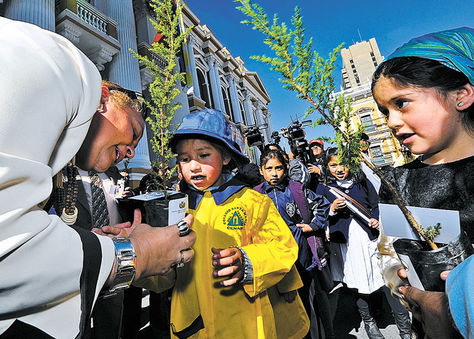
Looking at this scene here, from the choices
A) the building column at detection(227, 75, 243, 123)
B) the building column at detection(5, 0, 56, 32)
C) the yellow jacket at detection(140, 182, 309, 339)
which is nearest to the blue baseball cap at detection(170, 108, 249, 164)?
the yellow jacket at detection(140, 182, 309, 339)

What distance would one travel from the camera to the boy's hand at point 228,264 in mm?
1135

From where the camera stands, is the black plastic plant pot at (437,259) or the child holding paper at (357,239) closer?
the black plastic plant pot at (437,259)

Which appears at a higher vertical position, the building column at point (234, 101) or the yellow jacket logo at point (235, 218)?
the building column at point (234, 101)

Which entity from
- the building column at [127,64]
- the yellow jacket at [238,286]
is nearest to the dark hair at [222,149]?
the yellow jacket at [238,286]

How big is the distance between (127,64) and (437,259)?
10687 millimetres

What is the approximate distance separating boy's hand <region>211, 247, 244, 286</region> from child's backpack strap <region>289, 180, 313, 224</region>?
2.00 meters

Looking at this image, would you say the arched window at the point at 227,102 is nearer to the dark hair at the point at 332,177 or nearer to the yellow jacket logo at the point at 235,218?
the dark hair at the point at 332,177

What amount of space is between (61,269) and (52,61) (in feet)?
1.75

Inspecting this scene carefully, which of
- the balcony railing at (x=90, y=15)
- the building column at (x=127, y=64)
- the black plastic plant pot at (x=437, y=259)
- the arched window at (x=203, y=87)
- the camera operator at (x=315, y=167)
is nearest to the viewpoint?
the black plastic plant pot at (x=437, y=259)

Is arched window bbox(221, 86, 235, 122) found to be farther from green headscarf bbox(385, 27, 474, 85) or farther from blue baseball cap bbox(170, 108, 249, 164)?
green headscarf bbox(385, 27, 474, 85)

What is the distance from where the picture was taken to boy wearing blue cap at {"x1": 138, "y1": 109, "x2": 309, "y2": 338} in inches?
50.5

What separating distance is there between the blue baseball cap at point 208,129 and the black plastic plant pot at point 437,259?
1.18m

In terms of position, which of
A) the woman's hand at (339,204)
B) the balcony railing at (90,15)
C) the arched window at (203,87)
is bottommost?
the woman's hand at (339,204)

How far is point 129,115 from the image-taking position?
1.14 metres
